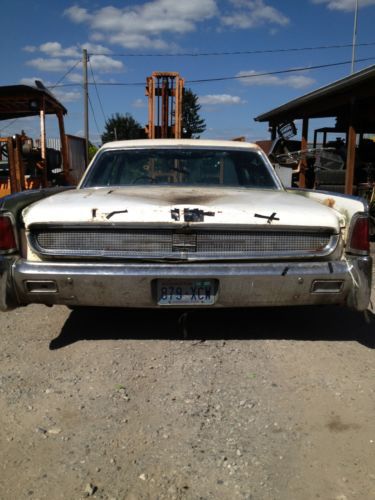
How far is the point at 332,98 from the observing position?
40.2ft

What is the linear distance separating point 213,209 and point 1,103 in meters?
6.45

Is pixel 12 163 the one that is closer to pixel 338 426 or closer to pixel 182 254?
pixel 182 254

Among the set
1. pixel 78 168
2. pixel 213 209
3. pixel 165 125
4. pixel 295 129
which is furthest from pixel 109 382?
pixel 295 129

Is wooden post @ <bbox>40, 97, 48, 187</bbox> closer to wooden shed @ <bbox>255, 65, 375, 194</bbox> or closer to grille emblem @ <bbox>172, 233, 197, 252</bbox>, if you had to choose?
grille emblem @ <bbox>172, 233, 197, 252</bbox>

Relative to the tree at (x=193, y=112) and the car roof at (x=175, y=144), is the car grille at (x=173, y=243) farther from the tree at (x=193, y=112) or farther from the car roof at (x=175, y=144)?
the tree at (x=193, y=112)

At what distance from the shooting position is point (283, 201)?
3.83 m

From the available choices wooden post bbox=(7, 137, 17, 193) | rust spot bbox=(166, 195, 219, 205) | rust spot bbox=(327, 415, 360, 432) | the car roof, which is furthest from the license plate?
wooden post bbox=(7, 137, 17, 193)

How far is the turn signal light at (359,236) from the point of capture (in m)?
3.57

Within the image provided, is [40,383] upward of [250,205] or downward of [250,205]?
downward

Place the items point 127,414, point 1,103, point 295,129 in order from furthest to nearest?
point 295,129, point 1,103, point 127,414

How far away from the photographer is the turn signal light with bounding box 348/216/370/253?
357cm

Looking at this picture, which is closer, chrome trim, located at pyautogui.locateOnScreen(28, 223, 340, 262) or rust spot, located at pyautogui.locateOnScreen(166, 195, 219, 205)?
chrome trim, located at pyautogui.locateOnScreen(28, 223, 340, 262)

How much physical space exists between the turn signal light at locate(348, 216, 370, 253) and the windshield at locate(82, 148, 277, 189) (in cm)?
129

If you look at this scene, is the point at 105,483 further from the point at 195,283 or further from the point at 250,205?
the point at 250,205
